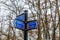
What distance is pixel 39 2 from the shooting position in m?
11.5

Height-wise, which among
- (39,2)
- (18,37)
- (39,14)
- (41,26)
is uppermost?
(39,2)

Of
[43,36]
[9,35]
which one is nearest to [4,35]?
[9,35]

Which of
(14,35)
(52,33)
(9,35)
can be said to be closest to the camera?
(52,33)

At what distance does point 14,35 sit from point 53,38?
414 cm

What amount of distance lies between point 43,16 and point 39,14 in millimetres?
257

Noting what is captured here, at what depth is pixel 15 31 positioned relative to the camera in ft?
49.1

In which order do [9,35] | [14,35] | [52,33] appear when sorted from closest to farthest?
[52,33] → [14,35] → [9,35]

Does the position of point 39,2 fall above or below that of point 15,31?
above

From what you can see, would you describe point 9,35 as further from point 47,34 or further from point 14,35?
point 47,34

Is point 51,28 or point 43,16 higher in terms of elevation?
point 43,16

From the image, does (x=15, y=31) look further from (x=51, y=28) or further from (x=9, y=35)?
(x=51, y=28)

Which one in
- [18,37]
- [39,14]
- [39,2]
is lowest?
[18,37]

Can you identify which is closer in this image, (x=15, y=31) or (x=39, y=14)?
(x=39, y=14)

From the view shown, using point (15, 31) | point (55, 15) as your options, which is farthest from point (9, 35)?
point (55, 15)
